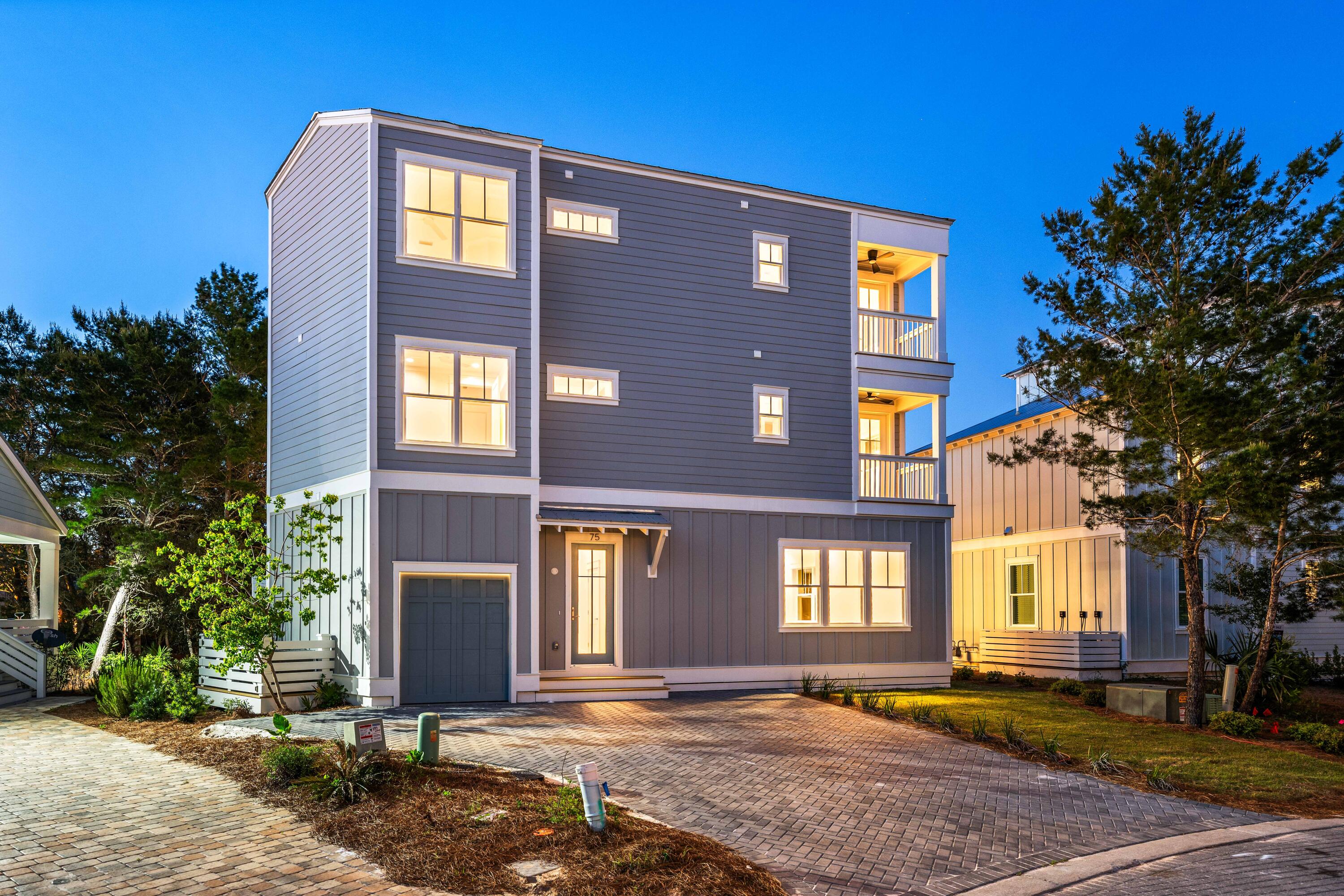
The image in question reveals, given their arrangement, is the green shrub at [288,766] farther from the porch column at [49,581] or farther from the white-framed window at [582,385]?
the porch column at [49,581]

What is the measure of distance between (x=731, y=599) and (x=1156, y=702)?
6.77m

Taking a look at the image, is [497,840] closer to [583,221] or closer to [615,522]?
[615,522]

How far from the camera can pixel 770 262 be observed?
59.1ft

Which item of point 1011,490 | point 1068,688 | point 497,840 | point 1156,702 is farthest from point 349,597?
point 1011,490

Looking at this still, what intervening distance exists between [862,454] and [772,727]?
7.35m

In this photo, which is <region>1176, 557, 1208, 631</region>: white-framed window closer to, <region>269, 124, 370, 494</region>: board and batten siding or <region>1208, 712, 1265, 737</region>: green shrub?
<region>1208, 712, 1265, 737</region>: green shrub

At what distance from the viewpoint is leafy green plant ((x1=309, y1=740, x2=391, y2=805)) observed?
7.79m

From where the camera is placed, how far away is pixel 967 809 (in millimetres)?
Answer: 8359

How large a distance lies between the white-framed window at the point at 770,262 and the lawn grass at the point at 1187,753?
769 cm

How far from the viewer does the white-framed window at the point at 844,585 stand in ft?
57.2

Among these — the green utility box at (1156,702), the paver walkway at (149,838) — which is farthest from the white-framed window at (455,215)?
the green utility box at (1156,702)

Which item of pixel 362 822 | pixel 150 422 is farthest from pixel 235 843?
pixel 150 422

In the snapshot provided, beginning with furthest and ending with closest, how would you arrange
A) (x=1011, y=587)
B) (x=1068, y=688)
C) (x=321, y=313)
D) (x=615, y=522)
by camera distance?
(x=1011, y=587) → (x=1068, y=688) → (x=321, y=313) → (x=615, y=522)

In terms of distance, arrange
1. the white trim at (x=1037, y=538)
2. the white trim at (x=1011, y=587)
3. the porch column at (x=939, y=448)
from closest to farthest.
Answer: the porch column at (x=939, y=448) < the white trim at (x=1037, y=538) < the white trim at (x=1011, y=587)
